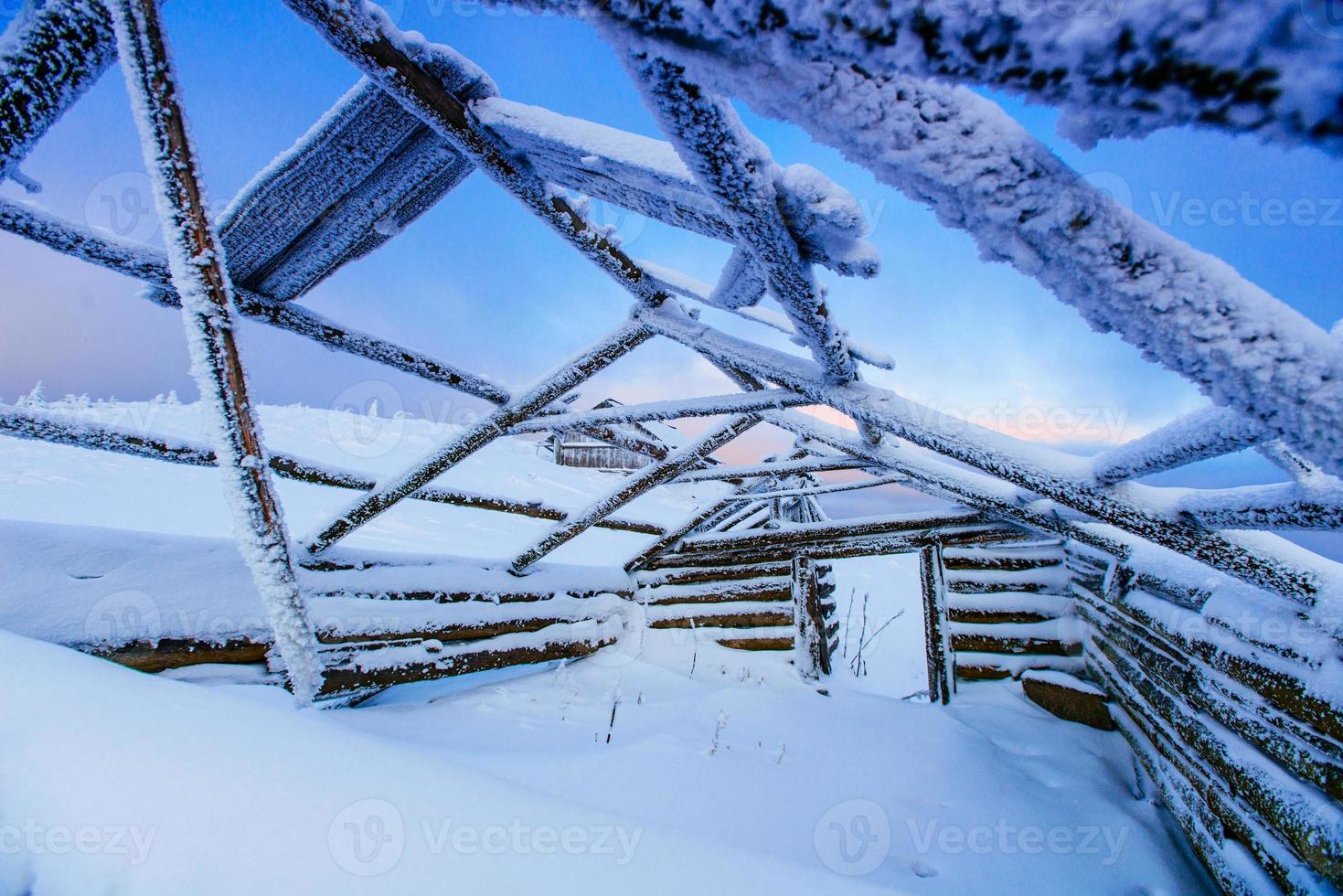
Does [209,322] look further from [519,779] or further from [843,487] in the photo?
[843,487]

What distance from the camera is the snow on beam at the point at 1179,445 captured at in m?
1.16

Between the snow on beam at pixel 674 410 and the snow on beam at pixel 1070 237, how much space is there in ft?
5.03

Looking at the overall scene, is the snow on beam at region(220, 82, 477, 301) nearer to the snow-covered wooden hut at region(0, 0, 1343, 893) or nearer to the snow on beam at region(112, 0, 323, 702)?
the snow-covered wooden hut at region(0, 0, 1343, 893)

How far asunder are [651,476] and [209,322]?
2674mm

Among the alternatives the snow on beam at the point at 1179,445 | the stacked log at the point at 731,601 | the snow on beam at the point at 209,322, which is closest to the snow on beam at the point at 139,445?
the snow on beam at the point at 209,322

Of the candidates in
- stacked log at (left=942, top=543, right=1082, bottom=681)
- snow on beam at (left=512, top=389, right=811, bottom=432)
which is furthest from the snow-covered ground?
snow on beam at (left=512, top=389, right=811, bottom=432)

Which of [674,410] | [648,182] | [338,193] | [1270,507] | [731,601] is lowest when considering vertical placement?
[731,601]

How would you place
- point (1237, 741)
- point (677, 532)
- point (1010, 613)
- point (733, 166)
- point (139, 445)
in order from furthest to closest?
point (677, 532) → point (1010, 613) → point (139, 445) → point (1237, 741) → point (733, 166)

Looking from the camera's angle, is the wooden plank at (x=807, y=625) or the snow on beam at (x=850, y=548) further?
the wooden plank at (x=807, y=625)

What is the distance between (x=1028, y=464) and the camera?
1.90 metres

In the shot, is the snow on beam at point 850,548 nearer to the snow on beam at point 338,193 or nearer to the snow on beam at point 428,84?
the snow on beam at point 428,84

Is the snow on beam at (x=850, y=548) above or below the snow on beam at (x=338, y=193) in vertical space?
below

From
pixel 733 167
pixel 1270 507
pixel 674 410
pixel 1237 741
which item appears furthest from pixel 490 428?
pixel 1237 741

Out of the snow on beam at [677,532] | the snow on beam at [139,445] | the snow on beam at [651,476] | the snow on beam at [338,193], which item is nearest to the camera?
the snow on beam at [338,193]
